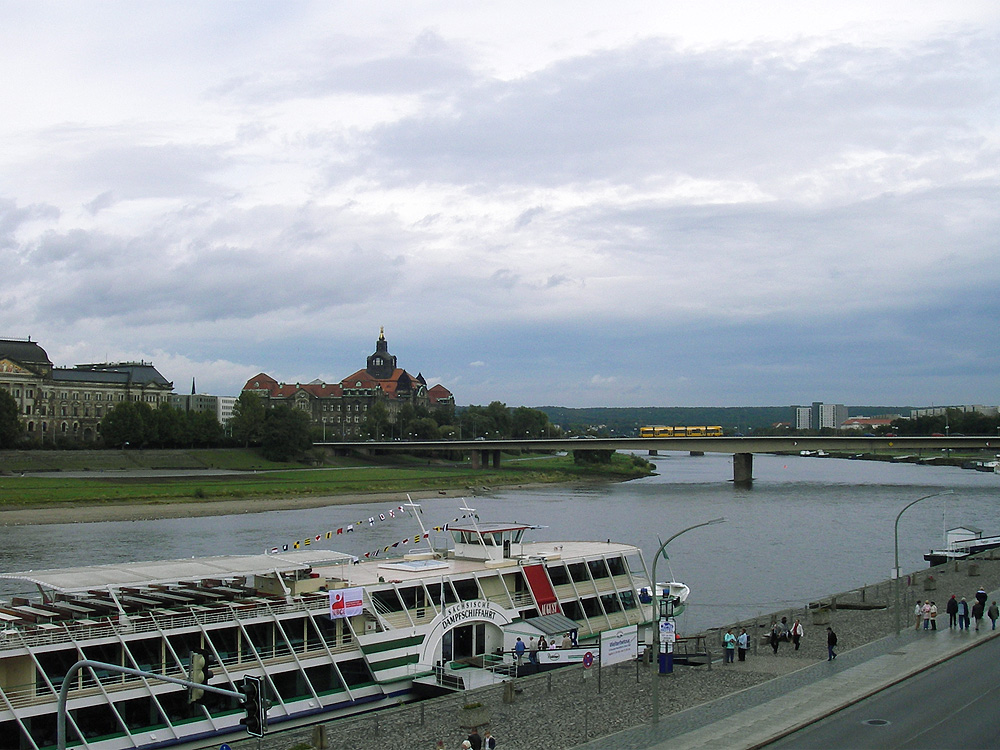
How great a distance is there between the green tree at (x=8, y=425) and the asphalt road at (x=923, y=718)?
130796mm

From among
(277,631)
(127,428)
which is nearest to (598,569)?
(277,631)

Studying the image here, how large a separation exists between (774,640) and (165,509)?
75406mm

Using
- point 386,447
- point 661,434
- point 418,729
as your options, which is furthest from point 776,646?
point 386,447

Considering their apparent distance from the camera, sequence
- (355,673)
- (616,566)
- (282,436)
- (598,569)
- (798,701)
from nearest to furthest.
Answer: (798,701), (355,673), (598,569), (616,566), (282,436)

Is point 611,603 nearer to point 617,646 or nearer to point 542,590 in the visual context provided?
point 542,590

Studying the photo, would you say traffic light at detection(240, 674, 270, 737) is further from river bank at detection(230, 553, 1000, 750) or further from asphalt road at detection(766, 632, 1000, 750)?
asphalt road at detection(766, 632, 1000, 750)

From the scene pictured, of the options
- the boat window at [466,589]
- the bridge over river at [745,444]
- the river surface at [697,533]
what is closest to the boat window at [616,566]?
the river surface at [697,533]

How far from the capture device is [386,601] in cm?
3341

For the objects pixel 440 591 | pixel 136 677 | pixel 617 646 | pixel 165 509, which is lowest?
pixel 165 509

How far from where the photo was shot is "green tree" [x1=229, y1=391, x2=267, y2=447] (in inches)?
6590

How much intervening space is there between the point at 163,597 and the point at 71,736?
551cm

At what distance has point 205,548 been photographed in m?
70.6

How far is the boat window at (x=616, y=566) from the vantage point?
137ft

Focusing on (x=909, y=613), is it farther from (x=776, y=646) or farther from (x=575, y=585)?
(x=575, y=585)
